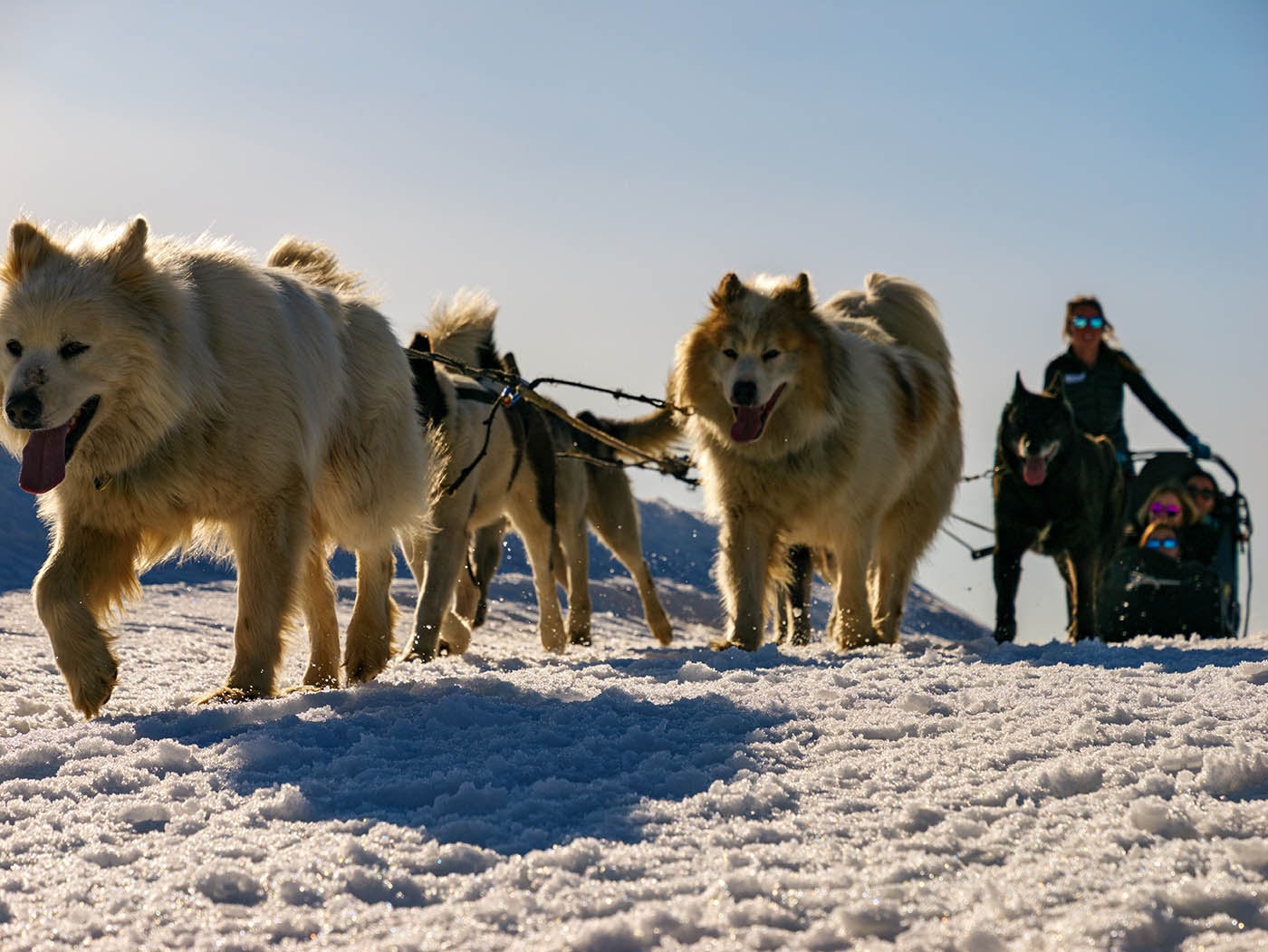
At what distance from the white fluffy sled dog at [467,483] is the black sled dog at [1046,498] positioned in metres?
3.15

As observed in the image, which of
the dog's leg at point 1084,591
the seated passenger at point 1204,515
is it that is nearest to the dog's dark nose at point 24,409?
the dog's leg at point 1084,591

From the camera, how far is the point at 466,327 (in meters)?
9.09

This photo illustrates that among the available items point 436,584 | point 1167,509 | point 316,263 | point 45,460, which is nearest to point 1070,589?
point 1167,509

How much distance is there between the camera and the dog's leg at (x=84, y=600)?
4.41 metres

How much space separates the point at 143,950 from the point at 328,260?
427cm

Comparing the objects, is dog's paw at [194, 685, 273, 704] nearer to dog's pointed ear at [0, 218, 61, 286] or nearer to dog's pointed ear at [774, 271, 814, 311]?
dog's pointed ear at [0, 218, 61, 286]

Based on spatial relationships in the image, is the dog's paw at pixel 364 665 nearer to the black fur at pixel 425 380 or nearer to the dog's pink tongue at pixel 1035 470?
the black fur at pixel 425 380

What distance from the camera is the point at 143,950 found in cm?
217

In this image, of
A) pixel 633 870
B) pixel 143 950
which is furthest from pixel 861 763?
pixel 143 950

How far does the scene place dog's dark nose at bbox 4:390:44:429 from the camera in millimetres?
4039

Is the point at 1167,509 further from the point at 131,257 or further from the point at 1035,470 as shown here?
the point at 131,257

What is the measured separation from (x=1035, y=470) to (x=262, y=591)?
204 inches

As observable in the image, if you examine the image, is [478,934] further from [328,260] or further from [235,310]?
[328,260]

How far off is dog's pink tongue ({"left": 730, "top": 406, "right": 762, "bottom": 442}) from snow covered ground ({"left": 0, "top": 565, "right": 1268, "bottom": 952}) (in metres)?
2.59
